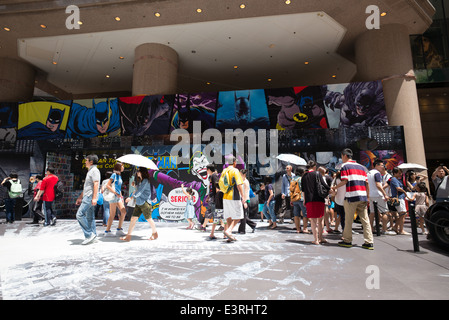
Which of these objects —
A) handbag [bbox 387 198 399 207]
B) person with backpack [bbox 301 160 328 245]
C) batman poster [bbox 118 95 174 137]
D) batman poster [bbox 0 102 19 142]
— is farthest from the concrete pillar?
handbag [bbox 387 198 399 207]

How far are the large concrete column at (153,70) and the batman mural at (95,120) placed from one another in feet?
5.28

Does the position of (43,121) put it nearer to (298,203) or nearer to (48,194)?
(48,194)

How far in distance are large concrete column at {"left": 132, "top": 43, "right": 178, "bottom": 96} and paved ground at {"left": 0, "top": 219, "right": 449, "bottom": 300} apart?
9.21m

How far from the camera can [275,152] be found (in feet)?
37.0

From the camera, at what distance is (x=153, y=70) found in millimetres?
12742

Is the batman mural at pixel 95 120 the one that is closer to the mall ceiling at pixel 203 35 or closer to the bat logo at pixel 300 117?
the mall ceiling at pixel 203 35

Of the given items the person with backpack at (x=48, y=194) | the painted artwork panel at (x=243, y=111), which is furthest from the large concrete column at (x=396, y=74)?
the person with backpack at (x=48, y=194)

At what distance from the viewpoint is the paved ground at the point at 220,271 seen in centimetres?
256

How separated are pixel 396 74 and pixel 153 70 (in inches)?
475

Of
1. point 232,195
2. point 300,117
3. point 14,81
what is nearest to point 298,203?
point 232,195

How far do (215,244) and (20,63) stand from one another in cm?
1673

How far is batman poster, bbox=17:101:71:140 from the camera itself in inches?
485
